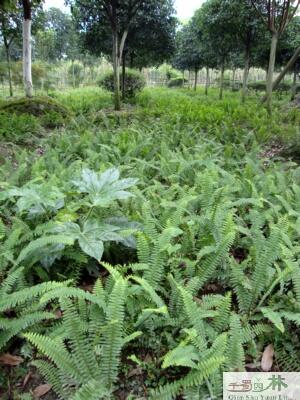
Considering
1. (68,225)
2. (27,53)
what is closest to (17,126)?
(27,53)

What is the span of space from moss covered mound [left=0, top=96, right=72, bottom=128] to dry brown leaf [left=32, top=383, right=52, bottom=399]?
723cm

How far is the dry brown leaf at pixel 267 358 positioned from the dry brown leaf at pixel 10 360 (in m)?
1.36

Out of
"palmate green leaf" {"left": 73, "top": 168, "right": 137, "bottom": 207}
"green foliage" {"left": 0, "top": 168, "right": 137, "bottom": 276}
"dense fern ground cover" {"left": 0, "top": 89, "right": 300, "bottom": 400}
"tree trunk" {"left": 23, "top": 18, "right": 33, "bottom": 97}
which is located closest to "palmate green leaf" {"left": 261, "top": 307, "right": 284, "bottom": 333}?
"dense fern ground cover" {"left": 0, "top": 89, "right": 300, "bottom": 400}

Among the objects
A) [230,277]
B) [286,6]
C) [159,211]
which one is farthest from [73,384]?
[286,6]

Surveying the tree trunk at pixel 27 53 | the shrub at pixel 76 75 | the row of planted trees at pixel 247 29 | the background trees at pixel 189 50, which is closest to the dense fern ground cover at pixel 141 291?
the tree trunk at pixel 27 53

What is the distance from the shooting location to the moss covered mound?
8406 mm

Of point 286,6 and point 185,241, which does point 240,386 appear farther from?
point 286,6

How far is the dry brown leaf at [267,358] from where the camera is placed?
1.98 meters

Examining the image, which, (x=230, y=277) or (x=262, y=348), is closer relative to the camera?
(x=262, y=348)

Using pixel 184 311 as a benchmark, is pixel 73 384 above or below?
below

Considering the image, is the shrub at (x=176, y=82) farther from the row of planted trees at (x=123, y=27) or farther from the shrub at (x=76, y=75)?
the row of planted trees at (x=123, y=27)

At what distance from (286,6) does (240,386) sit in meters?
10.4

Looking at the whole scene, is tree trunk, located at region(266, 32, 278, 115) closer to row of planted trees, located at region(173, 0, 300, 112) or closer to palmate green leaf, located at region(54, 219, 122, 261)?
row of planted trees, located at region(173, 0, 300, 112)

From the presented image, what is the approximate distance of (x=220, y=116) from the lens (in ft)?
27.7
